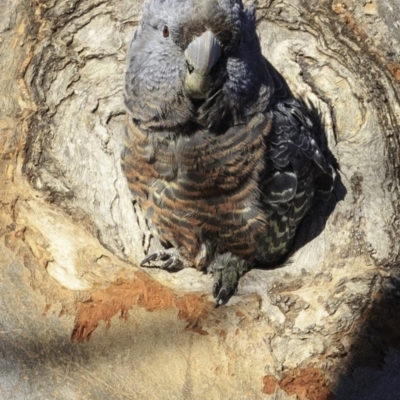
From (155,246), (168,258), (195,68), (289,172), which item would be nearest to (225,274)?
(168,258)

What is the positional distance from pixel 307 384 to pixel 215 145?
3.69ft

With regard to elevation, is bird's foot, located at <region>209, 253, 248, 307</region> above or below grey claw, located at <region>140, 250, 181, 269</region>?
above

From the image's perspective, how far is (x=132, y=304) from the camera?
2.48m

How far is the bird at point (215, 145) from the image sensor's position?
2383 mm

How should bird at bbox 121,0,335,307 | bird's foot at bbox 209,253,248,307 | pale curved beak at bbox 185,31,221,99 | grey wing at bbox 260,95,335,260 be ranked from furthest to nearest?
grey wing at bbox 260,95,335,260 < bird's foot at bbox 209,253,248,307 < bird at bbox 121,0,335,307 < pale curved beak at bbox 185,31,221,99

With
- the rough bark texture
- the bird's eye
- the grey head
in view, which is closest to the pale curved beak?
the grey head

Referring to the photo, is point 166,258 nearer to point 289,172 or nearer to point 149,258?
point 149,258

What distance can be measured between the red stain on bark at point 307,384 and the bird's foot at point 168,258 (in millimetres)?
896

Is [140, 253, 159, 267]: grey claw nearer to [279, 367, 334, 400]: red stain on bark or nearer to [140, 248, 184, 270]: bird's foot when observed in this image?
[140, 248, 184, 270]: bird's foot

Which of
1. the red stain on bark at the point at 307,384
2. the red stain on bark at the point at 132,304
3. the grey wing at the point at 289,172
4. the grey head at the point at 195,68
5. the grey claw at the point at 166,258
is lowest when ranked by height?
the grey claw at the point at 166,258

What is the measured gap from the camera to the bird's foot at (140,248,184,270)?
2957 millimetres

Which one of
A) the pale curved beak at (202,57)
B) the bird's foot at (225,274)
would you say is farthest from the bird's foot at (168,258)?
the pale curved beak at (202,57)

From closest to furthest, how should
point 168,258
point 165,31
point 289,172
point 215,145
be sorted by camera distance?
point 165,31 → point 215,145 → point 289,172 → point 168,258

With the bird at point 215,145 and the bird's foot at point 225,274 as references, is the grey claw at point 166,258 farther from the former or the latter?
the bird's foot at point 225,274
